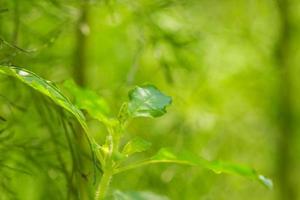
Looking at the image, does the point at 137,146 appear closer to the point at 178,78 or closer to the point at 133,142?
the point at 133,142

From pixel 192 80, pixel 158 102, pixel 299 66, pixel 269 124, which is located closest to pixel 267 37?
pixel 299 66

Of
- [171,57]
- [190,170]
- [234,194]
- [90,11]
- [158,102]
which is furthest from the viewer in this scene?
[234,194]

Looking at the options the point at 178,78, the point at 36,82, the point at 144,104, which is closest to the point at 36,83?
the point at 36,82

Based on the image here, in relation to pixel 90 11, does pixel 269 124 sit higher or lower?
lower

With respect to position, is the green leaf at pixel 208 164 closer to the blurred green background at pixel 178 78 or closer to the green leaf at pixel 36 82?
the green leaf at pixel 36 82

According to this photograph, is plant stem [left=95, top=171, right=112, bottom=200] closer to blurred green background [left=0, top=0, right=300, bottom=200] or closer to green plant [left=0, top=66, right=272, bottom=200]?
green plant [left=0, top=66, right=272, bottom=200]

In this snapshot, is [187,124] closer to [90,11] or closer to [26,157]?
[90,11]
